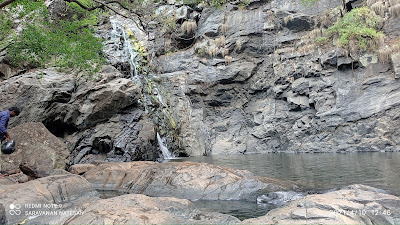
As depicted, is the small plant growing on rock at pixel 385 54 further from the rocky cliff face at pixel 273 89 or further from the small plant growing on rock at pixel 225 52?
the small plant growing on rock at pixel 225 52

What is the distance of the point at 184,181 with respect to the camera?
293 inches

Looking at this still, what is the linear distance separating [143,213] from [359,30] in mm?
20788

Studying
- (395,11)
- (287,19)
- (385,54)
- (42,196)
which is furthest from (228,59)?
(42,196)

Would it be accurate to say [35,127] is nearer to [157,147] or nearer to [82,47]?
[82,47]

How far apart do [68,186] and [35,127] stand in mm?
4467

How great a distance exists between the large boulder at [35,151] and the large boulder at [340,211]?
21.3 feet

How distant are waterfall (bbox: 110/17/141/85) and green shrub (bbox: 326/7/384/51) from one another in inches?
586

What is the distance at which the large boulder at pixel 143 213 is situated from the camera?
3.75m

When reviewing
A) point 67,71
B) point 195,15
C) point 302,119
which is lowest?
point 302,119

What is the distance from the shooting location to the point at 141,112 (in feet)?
57.0

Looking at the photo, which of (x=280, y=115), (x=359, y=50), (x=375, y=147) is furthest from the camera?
(x=280, y=115)

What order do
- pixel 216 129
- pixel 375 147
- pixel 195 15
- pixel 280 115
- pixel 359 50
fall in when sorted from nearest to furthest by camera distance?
pixel 375 147 → pixel 359 50 → pixel 280 115 → pixel 216 129 → pixel 195 15

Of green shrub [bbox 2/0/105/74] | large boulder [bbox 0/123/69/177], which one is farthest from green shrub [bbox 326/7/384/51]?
large boulder [bbox 0/123/69/177]

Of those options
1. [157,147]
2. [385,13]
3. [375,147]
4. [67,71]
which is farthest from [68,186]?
[385,13]
